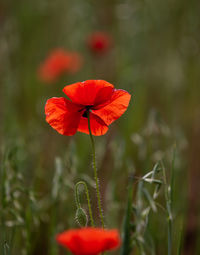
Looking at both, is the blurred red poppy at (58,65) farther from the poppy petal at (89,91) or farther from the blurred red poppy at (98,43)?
the poppy petal at (89,91)

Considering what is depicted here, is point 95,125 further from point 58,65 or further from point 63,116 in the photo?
point 58,65

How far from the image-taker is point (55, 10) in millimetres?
4930

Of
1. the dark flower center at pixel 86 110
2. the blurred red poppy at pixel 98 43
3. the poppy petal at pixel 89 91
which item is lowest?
the dark flower center at pixel 86 110

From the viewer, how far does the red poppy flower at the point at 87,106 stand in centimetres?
122

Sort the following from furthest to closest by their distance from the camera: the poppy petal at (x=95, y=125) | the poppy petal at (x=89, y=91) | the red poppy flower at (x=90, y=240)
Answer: the poppy petal at (x=95, y=125)
the poppy petal at (x=89, y=91)
the red poppy flower at (x=90, y=240)

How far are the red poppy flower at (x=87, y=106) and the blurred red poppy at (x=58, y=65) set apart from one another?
239 cm

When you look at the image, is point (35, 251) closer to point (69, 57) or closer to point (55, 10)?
point (69, 57)

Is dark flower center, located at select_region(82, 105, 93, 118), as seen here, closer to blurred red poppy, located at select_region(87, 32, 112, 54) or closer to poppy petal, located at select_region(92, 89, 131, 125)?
poppy petal, located at select_region(92, 89, 131, 125)

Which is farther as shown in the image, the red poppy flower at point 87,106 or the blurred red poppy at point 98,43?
the blurred red poppy at point 98,43

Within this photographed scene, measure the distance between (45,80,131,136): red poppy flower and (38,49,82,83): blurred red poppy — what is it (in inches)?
94.1

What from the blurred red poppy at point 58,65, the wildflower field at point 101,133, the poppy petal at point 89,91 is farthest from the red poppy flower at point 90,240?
the blurred red poppy at point 58,65

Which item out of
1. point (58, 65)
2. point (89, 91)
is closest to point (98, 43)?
point (58, 65)

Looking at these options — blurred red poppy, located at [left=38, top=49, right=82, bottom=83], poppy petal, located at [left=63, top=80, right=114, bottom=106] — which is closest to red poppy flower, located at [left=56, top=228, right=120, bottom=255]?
poppy petal, located at [left=63, top=80, right=114, bottom=106]

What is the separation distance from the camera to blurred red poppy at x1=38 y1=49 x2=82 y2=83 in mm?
3682
